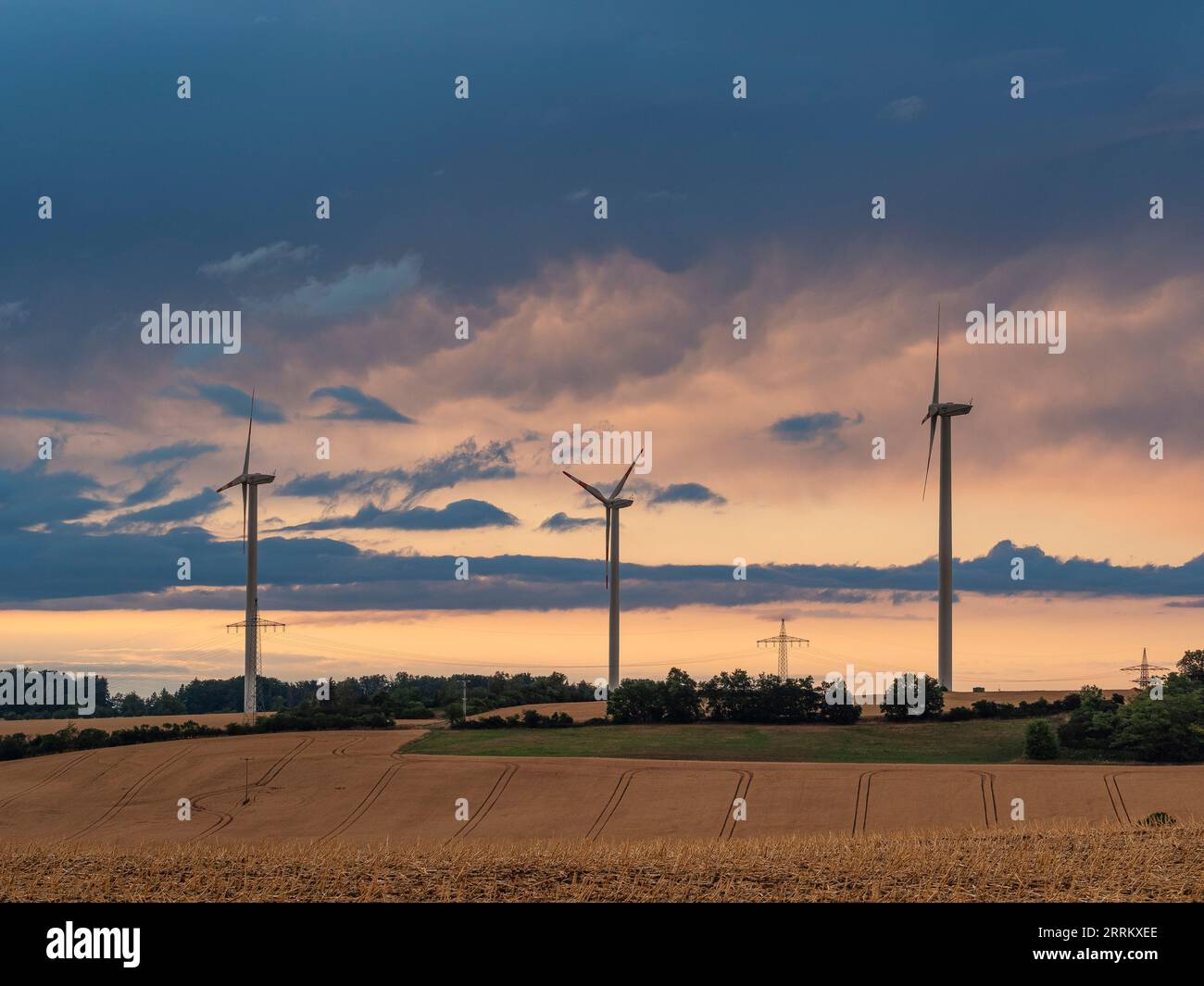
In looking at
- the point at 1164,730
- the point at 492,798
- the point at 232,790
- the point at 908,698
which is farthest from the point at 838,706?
the point at 232,790

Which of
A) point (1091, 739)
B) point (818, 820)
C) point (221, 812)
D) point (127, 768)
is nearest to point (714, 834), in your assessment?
point (818, 820)

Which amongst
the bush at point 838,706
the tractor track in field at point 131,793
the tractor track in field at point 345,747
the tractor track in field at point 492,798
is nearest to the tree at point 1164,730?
the bush at point 838,706

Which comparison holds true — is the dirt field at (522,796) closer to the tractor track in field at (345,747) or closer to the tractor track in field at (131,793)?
the tractor track in field at (131,793)

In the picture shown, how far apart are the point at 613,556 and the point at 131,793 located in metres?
69.2

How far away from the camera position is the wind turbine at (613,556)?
511ft

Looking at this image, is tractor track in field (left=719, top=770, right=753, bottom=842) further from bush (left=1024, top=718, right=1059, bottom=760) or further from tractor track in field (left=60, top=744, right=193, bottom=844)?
tractor track in field (left=60, top=744, right=193, bottom=844)

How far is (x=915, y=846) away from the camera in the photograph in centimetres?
3275

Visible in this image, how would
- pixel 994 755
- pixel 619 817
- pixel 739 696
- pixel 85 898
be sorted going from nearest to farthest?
pixel 85 898 → pixel 619 817 → pixel 994 755 → pixel 739 696

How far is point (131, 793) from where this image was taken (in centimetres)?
10488

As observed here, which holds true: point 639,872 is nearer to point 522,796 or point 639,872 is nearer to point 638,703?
point 522,796

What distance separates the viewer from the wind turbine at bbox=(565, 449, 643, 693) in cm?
15588
